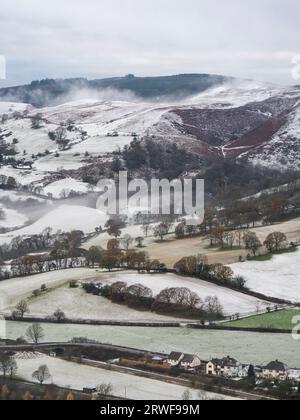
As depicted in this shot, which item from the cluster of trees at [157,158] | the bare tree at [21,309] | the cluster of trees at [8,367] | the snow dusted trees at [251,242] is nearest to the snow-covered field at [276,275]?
the snow dusted trees at [251,242]

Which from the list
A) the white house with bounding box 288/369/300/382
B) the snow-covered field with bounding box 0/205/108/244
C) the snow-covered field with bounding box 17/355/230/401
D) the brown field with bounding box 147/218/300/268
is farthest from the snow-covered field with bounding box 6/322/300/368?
the snow-covered field with bounding box 0/205/108/244

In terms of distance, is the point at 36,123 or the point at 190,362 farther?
the point at 36,123

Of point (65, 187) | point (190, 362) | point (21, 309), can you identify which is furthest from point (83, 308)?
point (65, 187)

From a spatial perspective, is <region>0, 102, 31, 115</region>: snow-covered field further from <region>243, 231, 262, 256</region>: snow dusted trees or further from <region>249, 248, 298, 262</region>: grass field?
<region>249, 248, 298, 262</region>: grass field

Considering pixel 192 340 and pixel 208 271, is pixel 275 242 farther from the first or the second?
pixel 192 340

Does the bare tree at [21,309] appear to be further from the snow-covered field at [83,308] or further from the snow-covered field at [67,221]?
the snow-covered field at [67,221]

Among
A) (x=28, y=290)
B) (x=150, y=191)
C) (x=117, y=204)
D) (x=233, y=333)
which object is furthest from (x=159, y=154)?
(x=233, y=333)
